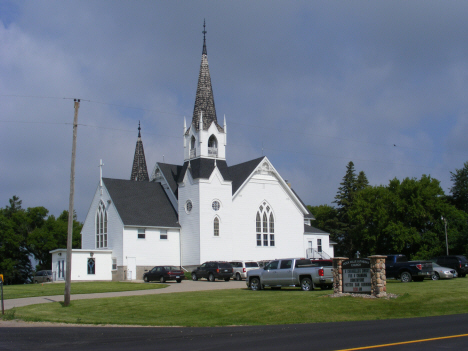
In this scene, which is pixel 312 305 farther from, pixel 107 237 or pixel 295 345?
pixel 107 237

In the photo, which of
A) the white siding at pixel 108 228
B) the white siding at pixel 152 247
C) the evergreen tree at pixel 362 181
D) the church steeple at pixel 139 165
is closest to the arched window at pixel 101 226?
the white siding at pixel 108 228

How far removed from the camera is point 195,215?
2024 inches

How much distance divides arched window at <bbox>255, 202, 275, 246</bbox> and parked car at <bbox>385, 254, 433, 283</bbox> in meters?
22.3

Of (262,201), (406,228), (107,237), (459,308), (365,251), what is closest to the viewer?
(459,308)

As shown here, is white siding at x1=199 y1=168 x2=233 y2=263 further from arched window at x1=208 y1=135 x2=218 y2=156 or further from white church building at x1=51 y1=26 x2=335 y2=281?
arched window at x1=208 y1=135 x2=218 y2=156

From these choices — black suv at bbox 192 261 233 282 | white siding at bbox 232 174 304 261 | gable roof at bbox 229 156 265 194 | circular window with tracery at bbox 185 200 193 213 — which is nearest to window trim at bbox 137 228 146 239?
circular window with tracery at bbox 185 200 193 213

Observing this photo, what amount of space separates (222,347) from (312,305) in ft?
28.1

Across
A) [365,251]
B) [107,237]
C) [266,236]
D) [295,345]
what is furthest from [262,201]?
[295,345]

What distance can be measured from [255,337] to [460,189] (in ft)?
218

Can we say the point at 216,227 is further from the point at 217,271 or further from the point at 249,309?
the point at 249,309

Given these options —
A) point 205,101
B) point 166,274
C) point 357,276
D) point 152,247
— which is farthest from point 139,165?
point 357,276

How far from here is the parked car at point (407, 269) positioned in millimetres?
32812

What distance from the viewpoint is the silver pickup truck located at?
86.9 feet

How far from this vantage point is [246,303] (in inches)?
829
